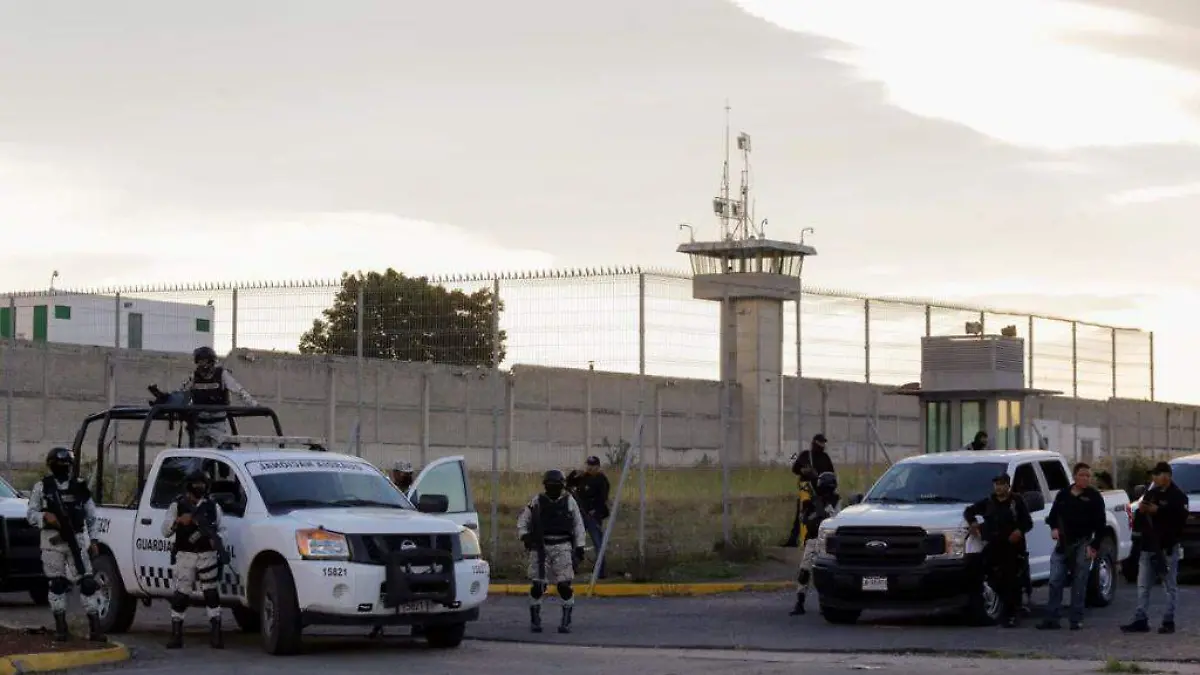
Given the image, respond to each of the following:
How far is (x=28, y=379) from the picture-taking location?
39156 mm

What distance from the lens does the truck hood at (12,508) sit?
2227cm

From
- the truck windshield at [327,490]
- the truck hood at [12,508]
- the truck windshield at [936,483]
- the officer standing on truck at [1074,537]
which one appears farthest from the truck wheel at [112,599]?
the officer standing on truck at [1074,537]

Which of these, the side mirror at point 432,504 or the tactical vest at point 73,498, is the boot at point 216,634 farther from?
the side mirror at point 432,504

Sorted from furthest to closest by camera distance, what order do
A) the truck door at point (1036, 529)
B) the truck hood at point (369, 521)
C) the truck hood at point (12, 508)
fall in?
the truck hood at point (12, 508), the truck door at point (1036, 529), the truck hood at point (369, 521)

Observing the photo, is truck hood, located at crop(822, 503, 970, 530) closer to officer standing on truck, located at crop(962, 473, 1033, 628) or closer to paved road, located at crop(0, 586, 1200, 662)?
officer standing on truck, located at crop(962, 473, 1033, 628)

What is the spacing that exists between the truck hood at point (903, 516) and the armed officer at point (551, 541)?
283 cm

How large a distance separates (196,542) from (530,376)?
52.4 ft

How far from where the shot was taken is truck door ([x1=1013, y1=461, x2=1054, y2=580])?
70.5ft

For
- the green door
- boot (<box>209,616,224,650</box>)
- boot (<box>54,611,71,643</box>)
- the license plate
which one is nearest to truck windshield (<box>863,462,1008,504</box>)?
the license plate

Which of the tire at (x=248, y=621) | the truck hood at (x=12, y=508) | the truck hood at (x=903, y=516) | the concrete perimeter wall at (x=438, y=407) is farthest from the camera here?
the concrete perimeter wall at (x=438, y=407)

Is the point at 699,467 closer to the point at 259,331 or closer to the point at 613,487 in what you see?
the point at 613,487

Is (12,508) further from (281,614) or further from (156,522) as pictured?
(281,614)

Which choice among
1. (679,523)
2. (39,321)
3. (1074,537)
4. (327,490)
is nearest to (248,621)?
(327,490)

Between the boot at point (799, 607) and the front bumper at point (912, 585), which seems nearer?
the front bumper at point (912, 585)
